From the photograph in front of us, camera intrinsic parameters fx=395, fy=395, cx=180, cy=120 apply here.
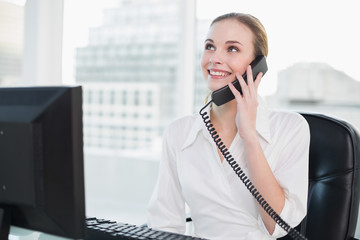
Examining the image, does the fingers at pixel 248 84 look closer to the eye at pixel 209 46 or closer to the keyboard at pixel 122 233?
the eye at pixel 209 46

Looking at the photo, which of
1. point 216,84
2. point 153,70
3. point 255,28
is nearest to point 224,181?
point 216,84

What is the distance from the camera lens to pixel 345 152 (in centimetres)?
130

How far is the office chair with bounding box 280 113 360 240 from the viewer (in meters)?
1.29

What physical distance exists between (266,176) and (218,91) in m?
0.34

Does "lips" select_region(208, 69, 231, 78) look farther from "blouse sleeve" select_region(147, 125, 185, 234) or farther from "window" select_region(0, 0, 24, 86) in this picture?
"window" select_region(0, 0, 24, 86)

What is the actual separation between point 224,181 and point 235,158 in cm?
10

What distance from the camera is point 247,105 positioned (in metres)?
1.33

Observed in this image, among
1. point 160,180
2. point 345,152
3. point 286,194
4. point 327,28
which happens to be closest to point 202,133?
point 160,180

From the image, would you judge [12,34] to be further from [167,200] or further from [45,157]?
[45,157]

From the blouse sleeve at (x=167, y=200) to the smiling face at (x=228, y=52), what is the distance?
0.31 meters

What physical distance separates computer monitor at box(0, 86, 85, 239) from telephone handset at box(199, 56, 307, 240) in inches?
26.4

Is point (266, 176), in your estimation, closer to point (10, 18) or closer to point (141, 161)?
point (10, 18)

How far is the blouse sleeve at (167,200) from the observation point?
4.79 feet

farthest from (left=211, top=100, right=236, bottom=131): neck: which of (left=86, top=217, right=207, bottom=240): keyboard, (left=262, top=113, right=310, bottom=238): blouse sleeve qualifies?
(left=86, top=217, right=207, bottom=240): keyboard
